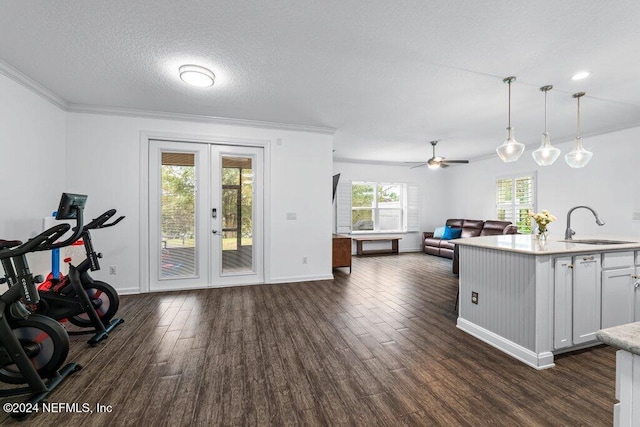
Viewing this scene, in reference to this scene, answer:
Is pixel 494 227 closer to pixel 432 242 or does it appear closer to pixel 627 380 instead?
pixel 432 242

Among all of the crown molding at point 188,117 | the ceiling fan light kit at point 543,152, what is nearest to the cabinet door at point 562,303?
the ceiling fan light kit at point 543,152

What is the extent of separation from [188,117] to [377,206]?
5472mm

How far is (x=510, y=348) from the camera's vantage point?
2.25 m

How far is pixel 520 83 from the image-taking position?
9.72 ft

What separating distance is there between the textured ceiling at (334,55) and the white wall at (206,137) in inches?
13.0

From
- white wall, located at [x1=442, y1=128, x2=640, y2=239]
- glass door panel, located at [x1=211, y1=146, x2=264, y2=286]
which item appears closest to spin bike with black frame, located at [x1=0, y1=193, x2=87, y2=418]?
glass door panel, located at [x1=211, y1=146, x2=264, y2=286]

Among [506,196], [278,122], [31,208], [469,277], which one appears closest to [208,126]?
[278,122]

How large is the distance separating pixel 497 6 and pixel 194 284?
4682 mm

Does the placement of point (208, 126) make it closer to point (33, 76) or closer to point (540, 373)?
point (33, 76)

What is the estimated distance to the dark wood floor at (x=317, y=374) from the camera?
158 centimetres

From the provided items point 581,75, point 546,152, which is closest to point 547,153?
point 546,152

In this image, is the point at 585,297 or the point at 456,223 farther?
the point at 456,223

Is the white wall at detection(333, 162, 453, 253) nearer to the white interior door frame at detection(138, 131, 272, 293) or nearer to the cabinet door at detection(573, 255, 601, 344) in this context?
the white interior door frame at detection(138, 131, 272, 293)

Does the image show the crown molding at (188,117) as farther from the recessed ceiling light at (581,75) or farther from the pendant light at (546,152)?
the recessed ceiling light at (581,75)
